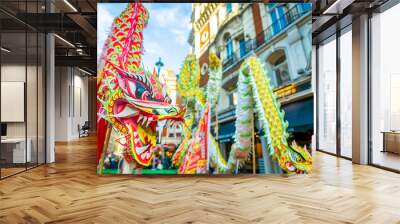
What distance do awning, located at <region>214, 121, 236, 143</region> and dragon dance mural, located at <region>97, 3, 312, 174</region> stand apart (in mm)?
108

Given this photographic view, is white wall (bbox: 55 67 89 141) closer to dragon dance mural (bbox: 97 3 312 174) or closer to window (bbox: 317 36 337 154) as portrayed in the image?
dragon dance mural (bbox: 97 3 312 174)

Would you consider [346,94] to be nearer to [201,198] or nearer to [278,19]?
[278,19]

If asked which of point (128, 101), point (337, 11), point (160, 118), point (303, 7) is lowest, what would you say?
point (160, 118)

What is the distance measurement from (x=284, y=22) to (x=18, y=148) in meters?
5.14

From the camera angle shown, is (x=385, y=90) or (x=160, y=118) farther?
(x=385, y=90)

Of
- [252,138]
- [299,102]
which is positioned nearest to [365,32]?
→ [299,102]

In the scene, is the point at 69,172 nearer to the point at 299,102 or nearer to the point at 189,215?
the point at 189,215

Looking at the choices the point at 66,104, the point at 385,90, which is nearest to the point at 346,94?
the point at 385,90

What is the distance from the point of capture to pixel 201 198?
4.46 meters

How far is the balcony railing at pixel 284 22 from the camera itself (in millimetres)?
5852

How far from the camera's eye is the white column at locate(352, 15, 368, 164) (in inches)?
291

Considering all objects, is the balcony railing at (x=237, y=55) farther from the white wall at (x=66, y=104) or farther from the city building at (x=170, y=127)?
the white wall at (x=66, y=104)

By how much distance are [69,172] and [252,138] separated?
3.36 meters

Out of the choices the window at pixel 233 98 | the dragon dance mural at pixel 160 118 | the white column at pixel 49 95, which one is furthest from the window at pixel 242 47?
the white column at pixel 49 95
